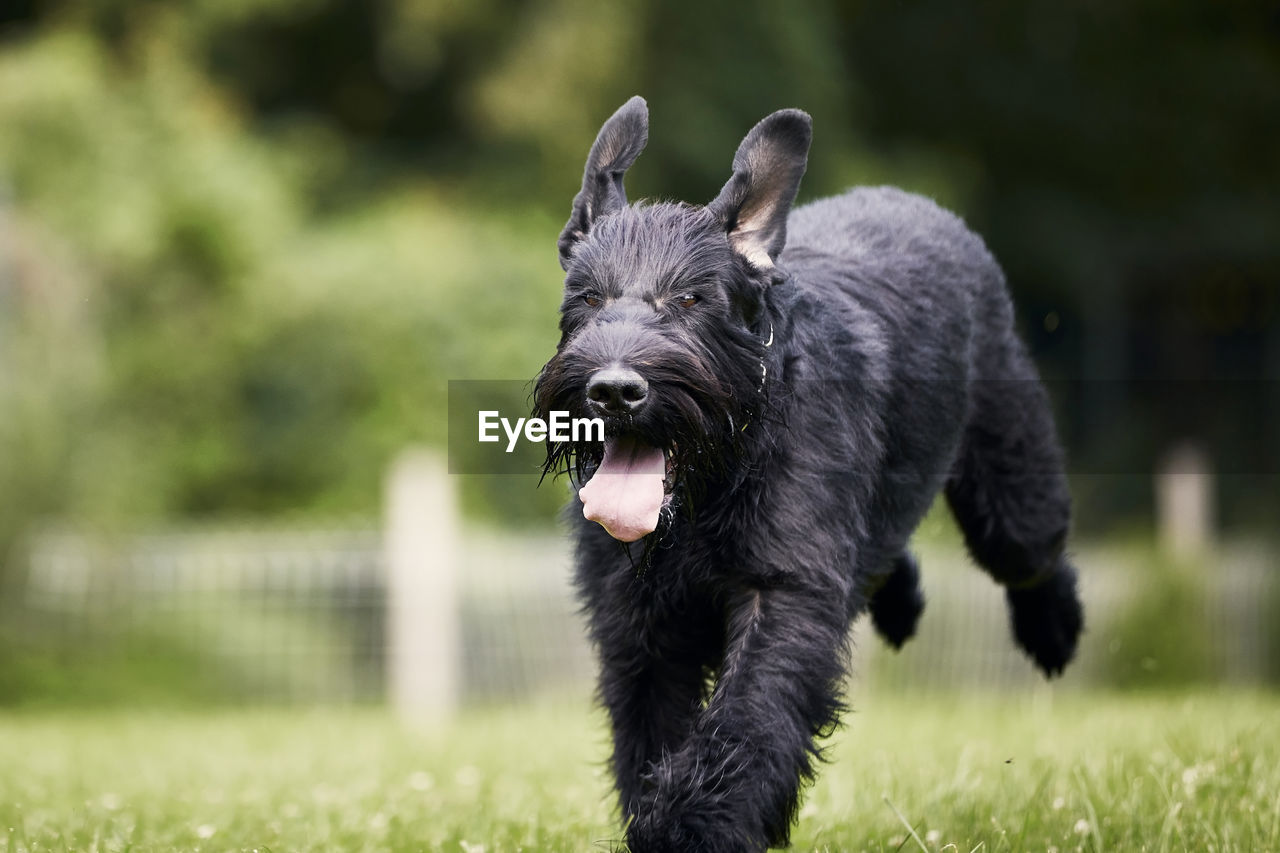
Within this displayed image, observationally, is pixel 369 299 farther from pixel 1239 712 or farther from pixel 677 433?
pixel 677 433

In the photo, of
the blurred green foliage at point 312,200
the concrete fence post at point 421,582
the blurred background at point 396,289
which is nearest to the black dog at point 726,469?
the concrete fence post at point 421,582

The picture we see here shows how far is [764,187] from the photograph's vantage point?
12.0 feet

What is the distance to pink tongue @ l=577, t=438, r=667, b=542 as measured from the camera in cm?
328

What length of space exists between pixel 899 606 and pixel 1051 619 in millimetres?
608

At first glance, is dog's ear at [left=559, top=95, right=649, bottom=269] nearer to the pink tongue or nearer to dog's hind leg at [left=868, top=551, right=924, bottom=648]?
the pink tongue

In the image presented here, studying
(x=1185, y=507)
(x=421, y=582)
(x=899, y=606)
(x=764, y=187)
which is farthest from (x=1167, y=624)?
(x=764, y=187)

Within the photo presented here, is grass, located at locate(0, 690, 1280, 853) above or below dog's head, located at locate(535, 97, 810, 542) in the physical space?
below

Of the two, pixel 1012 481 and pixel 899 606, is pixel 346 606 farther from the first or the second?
pixel 1012 481

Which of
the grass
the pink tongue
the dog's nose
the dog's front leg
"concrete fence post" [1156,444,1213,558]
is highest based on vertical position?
the dog's nose

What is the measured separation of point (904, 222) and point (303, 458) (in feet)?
35.1

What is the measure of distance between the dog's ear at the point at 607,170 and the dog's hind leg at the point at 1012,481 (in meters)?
1.66

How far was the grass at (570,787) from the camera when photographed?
416cm

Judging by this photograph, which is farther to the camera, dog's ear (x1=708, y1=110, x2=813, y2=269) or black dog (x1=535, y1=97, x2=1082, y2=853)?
dog's ear (x1=708, y1=110, x2=813, y2=269)

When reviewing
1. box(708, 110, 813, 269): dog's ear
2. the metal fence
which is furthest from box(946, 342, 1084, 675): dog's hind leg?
the metal fence
